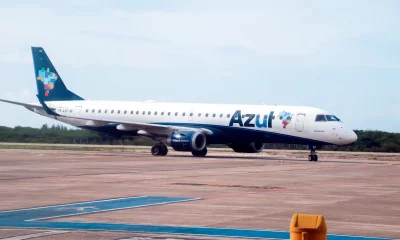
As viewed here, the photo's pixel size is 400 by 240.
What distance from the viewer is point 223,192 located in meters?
20.6

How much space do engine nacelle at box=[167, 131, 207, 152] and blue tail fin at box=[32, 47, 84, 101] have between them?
1046 cm

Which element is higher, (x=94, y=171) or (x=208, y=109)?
(x=208, y=109)

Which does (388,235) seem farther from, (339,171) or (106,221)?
(339,171)

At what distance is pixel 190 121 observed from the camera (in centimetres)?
4594

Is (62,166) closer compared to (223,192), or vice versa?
(223,192)

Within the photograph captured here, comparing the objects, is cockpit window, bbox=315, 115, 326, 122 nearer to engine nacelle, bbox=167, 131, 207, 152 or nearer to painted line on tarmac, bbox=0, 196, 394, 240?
engine nacelle, bbox=167, 131, 207, 152

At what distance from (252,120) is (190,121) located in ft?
15.0

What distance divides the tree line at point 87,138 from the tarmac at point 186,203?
124 ft

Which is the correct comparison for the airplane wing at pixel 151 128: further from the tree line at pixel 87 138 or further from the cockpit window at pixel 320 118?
the tree line at pixel 87 138

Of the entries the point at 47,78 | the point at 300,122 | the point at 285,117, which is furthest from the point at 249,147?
the point at 47,78

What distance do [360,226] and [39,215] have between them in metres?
5.98

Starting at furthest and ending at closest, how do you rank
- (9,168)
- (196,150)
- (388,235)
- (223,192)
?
(196,150) < (9,168) < (223,192) < (388,235)

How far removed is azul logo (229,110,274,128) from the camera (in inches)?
1671

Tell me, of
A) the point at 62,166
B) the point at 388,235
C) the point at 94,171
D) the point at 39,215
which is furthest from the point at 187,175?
the point at 388,235
